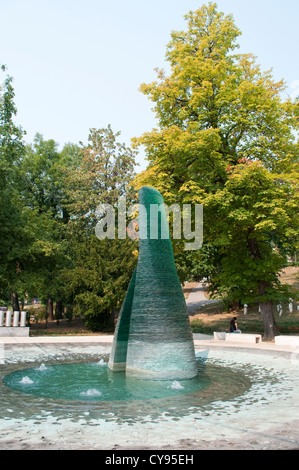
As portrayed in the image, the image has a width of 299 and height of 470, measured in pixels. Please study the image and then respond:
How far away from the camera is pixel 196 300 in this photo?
140 feet

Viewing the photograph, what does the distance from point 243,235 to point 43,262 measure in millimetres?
13838

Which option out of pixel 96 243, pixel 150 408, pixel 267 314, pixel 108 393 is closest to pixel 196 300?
pixel 96 243

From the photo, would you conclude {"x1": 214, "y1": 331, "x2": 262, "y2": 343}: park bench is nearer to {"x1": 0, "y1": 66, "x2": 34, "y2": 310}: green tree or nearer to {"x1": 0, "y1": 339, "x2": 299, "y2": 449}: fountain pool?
{"x1": 0, "y1": 339, "x2": 299, "y2": 449}: fountain pool

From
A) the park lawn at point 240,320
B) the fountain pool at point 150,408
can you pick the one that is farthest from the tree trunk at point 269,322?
the fountain pool at point 150,408

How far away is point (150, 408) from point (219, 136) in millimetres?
13368

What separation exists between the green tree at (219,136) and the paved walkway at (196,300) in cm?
1716

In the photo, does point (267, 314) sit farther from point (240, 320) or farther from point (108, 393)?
point (108, 393)

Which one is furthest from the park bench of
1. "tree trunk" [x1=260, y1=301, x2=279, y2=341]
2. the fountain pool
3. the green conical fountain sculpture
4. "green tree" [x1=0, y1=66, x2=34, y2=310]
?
"green tree" [x1=0, y1=66, x2=34, y2=310]

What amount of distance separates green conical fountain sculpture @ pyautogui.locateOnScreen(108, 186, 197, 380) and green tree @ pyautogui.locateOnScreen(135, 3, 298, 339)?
23.5 ft

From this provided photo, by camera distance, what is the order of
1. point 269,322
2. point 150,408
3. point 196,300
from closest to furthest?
point 150,408, point 269,322, point 196,300

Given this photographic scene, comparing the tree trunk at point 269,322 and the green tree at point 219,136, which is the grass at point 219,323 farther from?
the green tree at point 219,136
